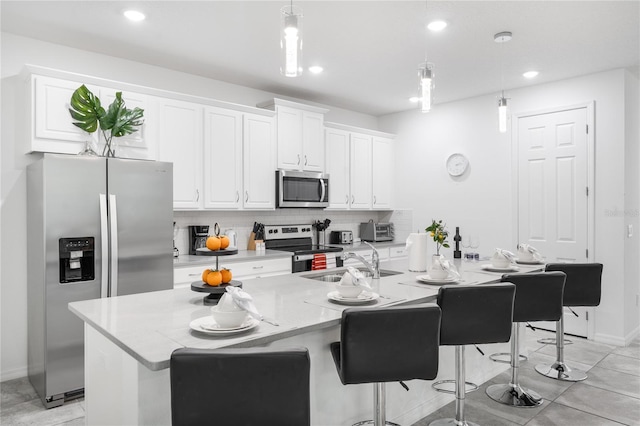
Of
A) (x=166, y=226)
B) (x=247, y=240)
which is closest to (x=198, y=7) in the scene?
(x=166, y=226)

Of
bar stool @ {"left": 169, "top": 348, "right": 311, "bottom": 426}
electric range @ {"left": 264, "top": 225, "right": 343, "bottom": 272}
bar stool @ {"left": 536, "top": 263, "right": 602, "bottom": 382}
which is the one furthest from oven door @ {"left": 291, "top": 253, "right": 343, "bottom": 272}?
bar stool @ {"left": 169, "top": 348, "right": 311, "bottom": 426}

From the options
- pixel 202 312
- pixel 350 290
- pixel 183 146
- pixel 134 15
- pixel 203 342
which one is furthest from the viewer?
pixel 183 146

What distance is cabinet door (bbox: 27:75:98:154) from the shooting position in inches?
126

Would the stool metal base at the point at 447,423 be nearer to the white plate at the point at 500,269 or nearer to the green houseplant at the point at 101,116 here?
the white plate at the point at 500,269

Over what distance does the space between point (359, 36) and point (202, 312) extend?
260 centimetres

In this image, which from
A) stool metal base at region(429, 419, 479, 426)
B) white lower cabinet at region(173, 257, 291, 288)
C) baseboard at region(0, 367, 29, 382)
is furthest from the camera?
white lower cabinet at region(173, 257, 291, 288)

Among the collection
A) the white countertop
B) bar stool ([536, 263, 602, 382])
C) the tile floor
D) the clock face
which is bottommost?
the tile floor

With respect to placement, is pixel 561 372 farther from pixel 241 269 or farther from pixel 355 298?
pixel 241 269

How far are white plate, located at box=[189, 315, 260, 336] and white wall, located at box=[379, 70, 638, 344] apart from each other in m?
4.19

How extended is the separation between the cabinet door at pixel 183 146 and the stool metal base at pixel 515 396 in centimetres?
299

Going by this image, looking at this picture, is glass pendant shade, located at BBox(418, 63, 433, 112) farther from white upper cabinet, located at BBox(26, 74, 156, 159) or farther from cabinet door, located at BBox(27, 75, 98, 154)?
cabinet door, located at BBox(27, 75, 98, 154)

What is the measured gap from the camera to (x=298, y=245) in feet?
17.3

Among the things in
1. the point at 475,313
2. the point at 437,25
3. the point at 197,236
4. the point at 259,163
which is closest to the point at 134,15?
the point at 259,163

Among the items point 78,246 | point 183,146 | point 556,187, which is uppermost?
point 183,146
